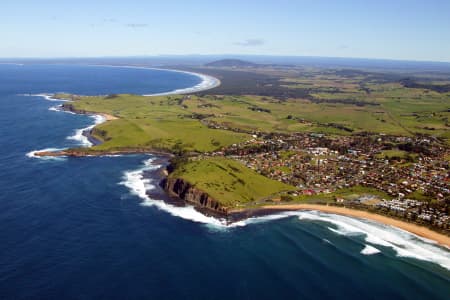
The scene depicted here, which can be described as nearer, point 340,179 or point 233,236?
point 233,236

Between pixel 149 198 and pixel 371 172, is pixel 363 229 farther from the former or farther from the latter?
pixel 149 198

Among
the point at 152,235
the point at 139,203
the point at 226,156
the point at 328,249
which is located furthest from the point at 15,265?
the point at 226,156

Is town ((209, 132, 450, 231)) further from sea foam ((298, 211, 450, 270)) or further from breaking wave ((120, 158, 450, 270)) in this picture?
breaking wave ((120, 158, 450, 270))

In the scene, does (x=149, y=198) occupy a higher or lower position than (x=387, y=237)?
higher

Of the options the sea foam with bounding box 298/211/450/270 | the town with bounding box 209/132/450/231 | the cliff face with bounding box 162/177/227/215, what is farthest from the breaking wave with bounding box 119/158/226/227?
the town with bounding box 209/132/450/231

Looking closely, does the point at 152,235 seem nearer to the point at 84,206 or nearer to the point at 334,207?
the point at 84,206

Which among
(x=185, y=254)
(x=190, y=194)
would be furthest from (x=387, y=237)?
(x=190, y=194)

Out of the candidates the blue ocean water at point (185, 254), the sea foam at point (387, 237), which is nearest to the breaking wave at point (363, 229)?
the sea foam at point (387, 237)

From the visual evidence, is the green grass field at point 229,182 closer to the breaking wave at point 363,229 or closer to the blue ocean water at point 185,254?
the breaking wave at point 363,229
